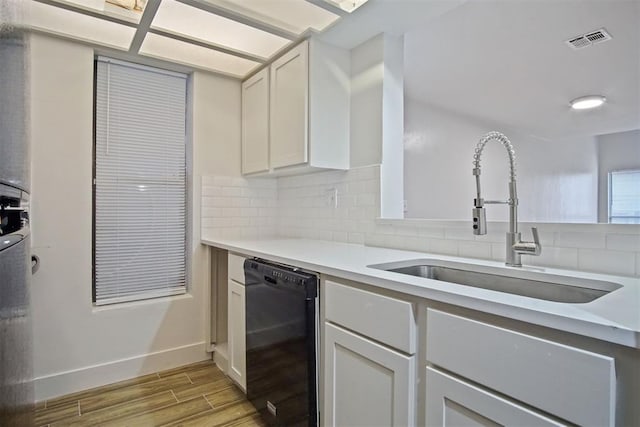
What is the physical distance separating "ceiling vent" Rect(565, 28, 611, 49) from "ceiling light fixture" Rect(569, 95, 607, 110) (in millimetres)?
1293

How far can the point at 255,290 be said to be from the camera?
1785mm

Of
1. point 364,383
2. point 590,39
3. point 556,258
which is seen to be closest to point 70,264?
point 364,383

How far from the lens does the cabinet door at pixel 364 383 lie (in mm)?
1032

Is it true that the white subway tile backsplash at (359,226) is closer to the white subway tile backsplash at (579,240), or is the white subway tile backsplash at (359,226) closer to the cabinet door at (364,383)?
the white subway tile backsplash at (579,240)

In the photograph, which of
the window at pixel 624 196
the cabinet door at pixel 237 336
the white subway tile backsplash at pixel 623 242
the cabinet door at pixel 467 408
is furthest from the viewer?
the window at pixel 624 196

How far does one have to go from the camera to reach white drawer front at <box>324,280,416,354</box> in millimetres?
1031

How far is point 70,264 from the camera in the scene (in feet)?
6.97

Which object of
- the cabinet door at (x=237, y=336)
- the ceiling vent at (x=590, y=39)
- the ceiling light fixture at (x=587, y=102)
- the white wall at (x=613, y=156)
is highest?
the ceiling vent at (x=590, y=39)

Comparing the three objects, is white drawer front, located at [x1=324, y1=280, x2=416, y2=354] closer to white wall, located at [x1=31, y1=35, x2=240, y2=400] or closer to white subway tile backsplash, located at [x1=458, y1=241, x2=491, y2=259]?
white subway tile backsplash, located at [x1=458, y1=241, x2=491, y2=259]

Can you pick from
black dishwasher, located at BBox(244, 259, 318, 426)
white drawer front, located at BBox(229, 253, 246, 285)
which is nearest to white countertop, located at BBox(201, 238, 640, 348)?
black dishwasher, located at BBox(244, 259, 318, 426)

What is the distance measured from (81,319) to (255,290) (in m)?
1.23

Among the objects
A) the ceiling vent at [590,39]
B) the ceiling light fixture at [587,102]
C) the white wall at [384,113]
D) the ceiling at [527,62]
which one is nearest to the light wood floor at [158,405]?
the white wall at [384,113]

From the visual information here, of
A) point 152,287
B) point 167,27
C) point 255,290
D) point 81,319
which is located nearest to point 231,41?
point 167,27

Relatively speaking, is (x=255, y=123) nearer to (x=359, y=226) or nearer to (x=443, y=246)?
(x=359, y=226)
